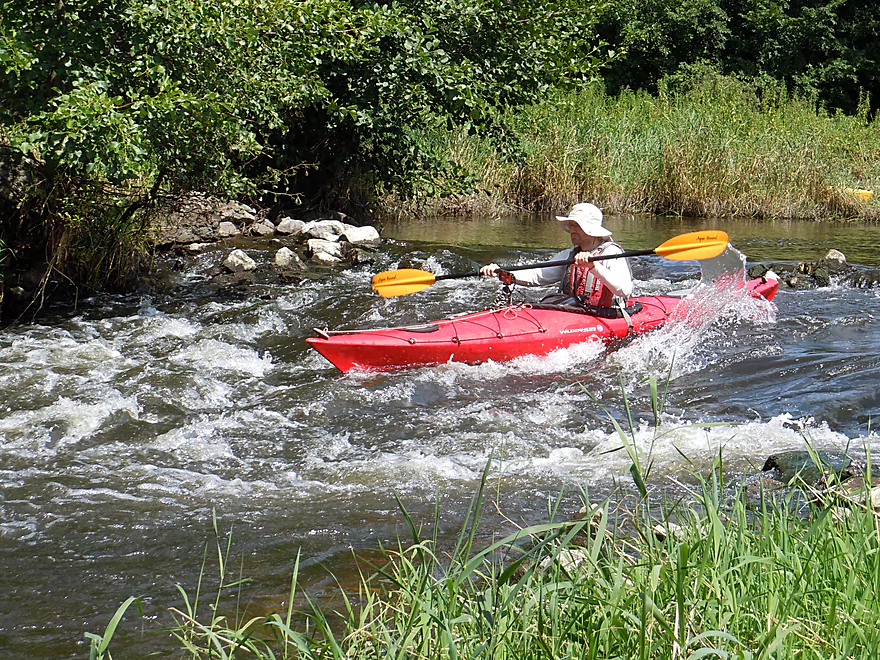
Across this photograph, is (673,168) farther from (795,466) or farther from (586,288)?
(795,466)

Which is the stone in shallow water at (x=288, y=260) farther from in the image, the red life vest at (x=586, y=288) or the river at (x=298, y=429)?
the red life vest at (x=586, y=288)

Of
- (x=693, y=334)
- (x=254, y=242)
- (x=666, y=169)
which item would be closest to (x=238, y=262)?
(x=254, y=242)

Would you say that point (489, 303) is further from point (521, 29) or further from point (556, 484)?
point (556, 484)

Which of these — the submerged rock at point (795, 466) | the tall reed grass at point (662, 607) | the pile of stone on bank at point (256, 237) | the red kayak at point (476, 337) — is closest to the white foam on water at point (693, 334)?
the red kayak at point (476, 337)

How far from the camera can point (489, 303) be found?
7.34 meters

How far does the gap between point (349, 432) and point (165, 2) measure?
9.71ft

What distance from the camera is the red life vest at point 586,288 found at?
5855 mm

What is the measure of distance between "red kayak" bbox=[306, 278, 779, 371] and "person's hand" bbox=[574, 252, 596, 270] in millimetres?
296

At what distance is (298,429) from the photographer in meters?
4.31

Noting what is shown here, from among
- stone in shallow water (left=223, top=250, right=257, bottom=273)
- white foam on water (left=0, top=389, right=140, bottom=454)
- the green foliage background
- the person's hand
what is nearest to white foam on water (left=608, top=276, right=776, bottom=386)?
the person's hand

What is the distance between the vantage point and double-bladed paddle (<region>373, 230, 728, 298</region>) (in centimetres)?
573

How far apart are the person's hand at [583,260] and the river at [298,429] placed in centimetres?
52

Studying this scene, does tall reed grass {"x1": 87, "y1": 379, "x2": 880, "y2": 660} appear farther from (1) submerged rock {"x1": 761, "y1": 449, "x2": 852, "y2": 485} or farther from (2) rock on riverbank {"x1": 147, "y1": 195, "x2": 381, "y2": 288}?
(2) rock on riverbank {"x1": 147, "y1": 195, "x2": 381, "y2": 288}

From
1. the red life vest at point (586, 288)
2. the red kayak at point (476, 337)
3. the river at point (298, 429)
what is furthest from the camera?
the red life vest at point (586, 288)
